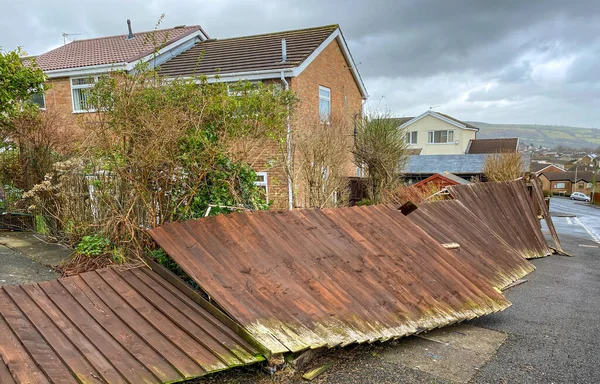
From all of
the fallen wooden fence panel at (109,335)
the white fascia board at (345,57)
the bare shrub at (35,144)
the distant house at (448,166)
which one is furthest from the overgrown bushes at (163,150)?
the distant house at (448,166)

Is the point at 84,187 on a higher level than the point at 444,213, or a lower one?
higher

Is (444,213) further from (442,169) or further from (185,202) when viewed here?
(442,169)

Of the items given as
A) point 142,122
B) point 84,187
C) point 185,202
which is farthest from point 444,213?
point 84,187

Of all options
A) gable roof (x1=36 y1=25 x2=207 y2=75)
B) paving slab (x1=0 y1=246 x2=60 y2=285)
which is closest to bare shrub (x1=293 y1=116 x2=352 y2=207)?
paving slab (x1=0 y1=246 x2=60 y2=285)

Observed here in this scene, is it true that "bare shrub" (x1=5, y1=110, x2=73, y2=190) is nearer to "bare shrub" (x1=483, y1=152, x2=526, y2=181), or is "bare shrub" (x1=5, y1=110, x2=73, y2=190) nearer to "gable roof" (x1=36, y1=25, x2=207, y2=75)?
"gable roof" (x1=36, y1=25, x2=207, y2=75)

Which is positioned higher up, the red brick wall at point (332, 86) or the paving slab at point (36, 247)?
the red brick wall at point (332, 86)

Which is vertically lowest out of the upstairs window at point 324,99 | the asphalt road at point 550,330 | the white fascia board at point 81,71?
the asphalt road at point 550,330

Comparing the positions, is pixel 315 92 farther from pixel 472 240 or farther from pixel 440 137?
pixel 440 137

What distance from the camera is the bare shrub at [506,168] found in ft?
53.2

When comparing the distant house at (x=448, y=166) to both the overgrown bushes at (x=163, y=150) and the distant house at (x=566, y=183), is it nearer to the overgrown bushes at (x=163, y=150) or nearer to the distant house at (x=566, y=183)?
the overgrown bushes at (x=163, y=150)

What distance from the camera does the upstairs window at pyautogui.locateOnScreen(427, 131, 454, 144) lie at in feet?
126

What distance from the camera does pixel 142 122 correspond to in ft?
17.2

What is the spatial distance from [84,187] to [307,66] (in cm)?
906

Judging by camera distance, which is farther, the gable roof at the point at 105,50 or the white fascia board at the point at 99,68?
the gable roof at the point at 105,50
